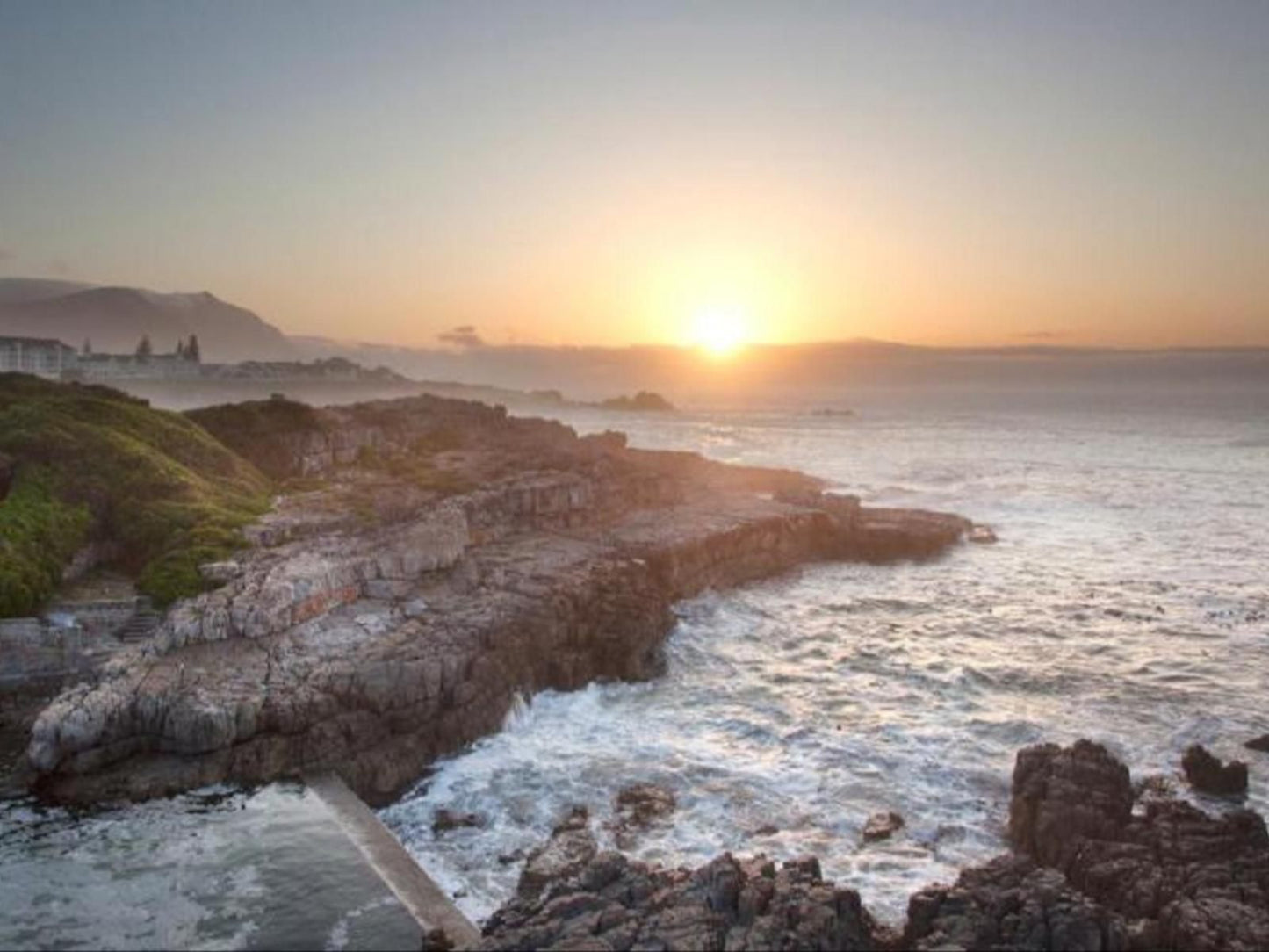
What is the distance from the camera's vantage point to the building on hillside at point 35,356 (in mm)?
110500

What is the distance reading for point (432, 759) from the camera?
29828mm

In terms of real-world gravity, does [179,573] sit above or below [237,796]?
above

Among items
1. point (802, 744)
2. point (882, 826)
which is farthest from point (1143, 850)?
point (802, 744)

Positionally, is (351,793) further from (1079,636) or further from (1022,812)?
(1079,636)

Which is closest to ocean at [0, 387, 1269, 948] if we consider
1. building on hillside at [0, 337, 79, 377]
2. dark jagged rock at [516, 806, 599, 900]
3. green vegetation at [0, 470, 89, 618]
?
dark jagged rock at [516, 806, 599, 900]

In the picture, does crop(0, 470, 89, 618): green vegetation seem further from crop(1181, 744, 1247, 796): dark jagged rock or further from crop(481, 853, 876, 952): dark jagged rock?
crop(1181, 744, 1247, 796): dark jagged rock

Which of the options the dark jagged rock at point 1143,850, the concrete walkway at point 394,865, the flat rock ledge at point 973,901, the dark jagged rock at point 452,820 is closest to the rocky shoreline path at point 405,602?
the concrete walkway at point 394,865

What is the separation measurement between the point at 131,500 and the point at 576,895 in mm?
34014

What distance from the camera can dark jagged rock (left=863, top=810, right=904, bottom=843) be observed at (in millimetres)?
25289

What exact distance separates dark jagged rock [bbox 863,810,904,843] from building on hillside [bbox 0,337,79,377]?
355 ft

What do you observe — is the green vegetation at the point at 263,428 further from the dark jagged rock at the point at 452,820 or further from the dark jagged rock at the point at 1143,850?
the dark jagged rock at the point at 1143,850

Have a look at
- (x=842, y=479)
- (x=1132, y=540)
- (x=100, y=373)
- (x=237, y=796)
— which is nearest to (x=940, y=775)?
(x=237, y=796)

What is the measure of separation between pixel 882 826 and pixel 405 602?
1991 centimetres

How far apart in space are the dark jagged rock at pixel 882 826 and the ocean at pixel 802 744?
381 mm
